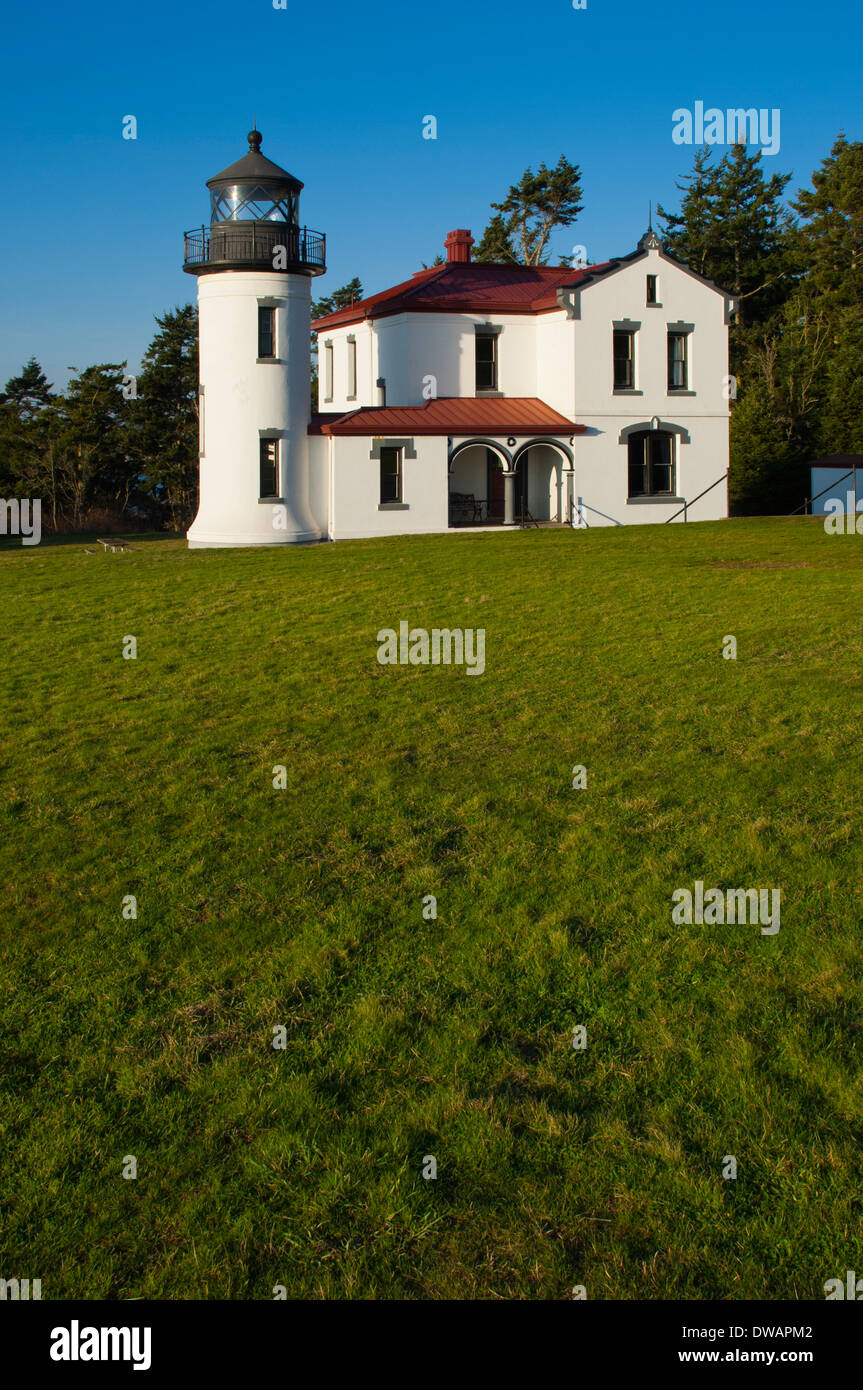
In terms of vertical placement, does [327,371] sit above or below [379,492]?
above

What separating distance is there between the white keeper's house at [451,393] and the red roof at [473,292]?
83mm

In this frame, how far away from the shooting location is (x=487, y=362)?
1496 inches

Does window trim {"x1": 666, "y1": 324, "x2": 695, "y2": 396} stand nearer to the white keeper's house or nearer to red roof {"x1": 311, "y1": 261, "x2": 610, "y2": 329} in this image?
the white keeper's house

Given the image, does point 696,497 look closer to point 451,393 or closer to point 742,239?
point 451,393

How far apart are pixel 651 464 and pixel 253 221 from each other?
13994mm

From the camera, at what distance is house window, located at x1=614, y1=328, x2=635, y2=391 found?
122 feet

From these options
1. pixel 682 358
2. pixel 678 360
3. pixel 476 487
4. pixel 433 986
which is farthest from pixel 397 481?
pixel 433 986

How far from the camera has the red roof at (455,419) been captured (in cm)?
3447

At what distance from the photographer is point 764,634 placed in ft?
54.6

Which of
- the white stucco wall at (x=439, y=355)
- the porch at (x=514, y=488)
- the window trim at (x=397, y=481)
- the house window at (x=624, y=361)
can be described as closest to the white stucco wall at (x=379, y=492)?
the window trim at (x=397, y=481)

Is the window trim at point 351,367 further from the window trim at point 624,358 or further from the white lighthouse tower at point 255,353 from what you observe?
the window trim at point 624,358

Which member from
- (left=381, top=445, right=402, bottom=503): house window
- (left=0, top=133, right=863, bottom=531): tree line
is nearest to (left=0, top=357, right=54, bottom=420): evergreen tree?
(left=0, top=133, right=863, bottom=531): tree line

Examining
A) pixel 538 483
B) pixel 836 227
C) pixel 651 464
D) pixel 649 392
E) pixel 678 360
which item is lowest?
pixel 538 483
